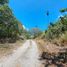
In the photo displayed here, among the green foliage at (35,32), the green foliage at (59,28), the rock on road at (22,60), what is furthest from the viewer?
the green foliage at (35,32)

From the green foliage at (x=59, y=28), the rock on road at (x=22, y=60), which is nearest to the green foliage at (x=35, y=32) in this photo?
the green foliage at (x=59, y=28)

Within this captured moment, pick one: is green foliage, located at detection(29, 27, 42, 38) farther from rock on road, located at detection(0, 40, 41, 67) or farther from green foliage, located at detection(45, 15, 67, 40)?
rock on road, located at detection(0, 40, 41, 67)

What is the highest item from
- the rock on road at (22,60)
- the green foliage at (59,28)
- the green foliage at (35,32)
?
the green foliage at (35,32)

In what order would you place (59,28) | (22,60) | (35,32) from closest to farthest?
1. (22,60)
2. (59,28)
3. (35,32)

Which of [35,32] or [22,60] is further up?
[35,32]

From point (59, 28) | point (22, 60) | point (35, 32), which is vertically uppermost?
point (35, 32)

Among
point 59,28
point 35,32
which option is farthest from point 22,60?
point 35,32

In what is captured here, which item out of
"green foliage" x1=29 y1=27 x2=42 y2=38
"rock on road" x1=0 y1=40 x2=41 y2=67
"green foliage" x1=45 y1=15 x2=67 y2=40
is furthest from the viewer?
"green foliage" x1=29 y1=27 x2=42 y2=38

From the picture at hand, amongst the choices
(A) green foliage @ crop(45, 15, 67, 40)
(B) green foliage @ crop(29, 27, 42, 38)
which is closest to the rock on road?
(A) green foliage @ crop(45, 15, 67, 40)

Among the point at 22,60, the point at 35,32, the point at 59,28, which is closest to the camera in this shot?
the point at 22,60

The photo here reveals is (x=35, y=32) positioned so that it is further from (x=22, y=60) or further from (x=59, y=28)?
(x=22, y=60)

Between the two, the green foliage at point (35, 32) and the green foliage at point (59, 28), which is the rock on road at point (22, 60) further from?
the green foliage at point (35, 32)

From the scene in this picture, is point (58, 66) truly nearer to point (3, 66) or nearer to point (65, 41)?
point (3, 66)

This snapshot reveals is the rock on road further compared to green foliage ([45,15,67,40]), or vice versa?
green foliage ([45,15,67,40])
